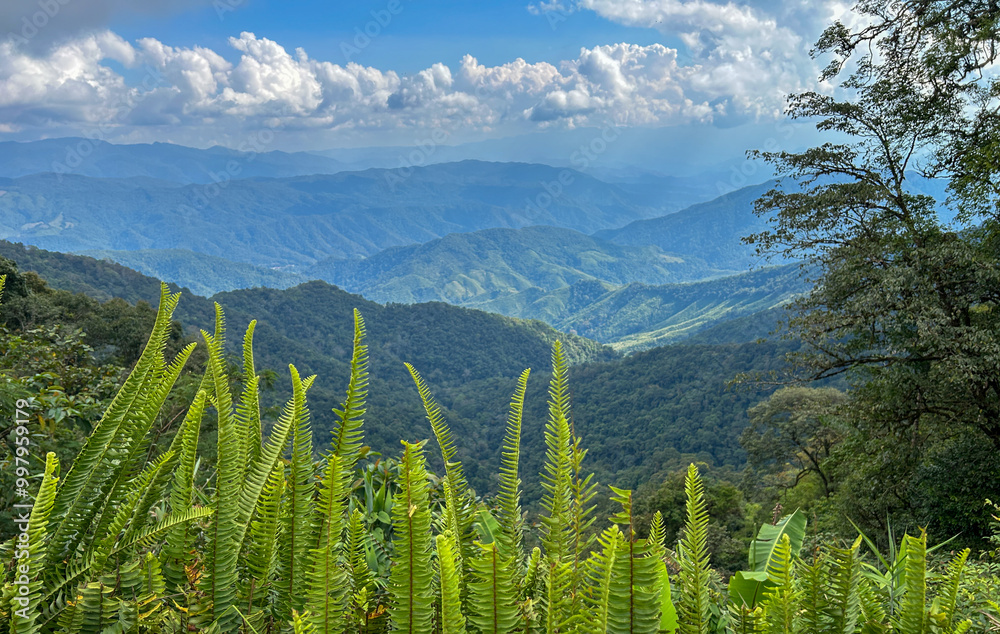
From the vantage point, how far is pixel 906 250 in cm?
909

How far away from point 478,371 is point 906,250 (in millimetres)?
118641

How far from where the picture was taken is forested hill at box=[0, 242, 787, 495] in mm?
66312

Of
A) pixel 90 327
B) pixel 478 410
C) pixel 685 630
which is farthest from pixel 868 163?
pixel 478 410

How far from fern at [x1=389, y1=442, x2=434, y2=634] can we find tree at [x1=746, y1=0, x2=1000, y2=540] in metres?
9.23

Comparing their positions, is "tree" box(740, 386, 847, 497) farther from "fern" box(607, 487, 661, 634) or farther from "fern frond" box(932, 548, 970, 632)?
"fern" box(607, 487, 661, 634)

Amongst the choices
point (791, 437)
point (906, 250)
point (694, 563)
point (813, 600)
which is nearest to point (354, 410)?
point (694, 563)

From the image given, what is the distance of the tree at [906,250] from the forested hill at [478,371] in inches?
1150

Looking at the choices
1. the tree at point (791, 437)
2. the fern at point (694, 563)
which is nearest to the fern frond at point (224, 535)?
the fern at point (694, 563)

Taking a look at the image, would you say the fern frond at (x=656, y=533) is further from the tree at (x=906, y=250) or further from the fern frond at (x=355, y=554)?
the tree at (x=906, y=250)

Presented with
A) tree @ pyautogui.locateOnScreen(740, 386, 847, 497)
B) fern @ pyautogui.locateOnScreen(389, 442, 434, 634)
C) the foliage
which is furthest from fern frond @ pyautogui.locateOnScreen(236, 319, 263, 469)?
tree @ pyautogui.locateOnScreen(740, 386, 847, 497)

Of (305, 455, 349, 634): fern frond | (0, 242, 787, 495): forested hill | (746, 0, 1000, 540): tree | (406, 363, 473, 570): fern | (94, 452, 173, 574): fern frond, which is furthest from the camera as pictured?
(0, 242, 787, 495): forested hill

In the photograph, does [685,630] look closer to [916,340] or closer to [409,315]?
[916,340]

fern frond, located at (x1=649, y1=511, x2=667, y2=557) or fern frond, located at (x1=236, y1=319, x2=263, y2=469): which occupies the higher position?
fern frond, located at (x1=236, y1=319, x2=263, y2=469)

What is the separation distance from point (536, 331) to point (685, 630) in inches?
5349
